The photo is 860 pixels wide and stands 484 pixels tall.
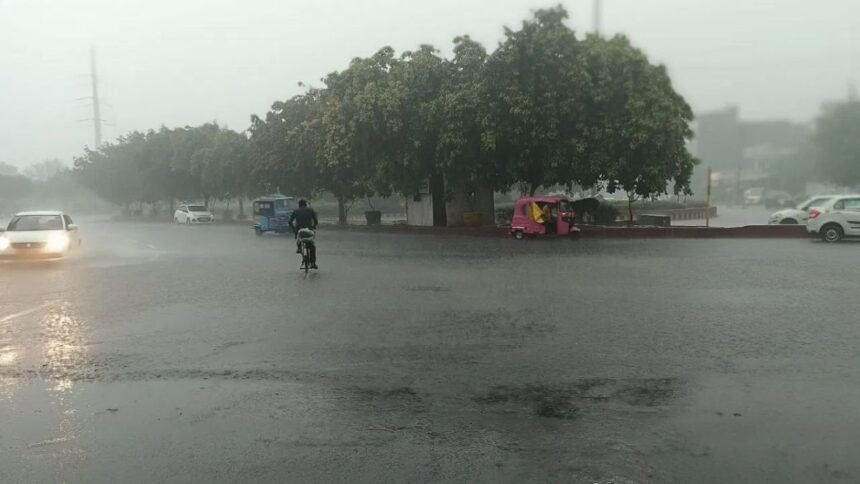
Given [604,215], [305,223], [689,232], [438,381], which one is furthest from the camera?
[604,215]

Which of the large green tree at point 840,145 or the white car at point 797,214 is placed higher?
the large green tree at point 840,145

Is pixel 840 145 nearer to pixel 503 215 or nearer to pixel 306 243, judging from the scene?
pixel 503 215

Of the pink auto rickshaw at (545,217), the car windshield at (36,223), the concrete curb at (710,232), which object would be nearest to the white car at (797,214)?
the concrete curb at (710,232)

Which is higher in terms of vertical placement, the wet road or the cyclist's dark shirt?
the cyclist's dark shirt

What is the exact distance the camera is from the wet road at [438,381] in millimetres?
4172

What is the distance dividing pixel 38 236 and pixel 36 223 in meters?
1.42

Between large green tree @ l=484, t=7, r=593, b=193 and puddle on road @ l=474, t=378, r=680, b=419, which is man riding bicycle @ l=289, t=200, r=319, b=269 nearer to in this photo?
puddle on road @ l=474, t=378, r=680, b=419

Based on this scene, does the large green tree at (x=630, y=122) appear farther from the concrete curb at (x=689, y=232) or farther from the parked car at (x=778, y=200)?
the parked car at (x=778, y=200)

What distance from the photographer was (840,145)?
31094 millimetres

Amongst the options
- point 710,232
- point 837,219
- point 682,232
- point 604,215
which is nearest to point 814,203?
point 710,232

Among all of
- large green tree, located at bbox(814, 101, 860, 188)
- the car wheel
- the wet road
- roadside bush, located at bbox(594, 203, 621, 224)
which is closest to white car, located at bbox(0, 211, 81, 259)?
the wet road

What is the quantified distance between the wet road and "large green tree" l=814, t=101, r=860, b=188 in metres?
18.4

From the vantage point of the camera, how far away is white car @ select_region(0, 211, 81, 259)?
18.2m

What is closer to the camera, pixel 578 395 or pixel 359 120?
pixel 578 395
